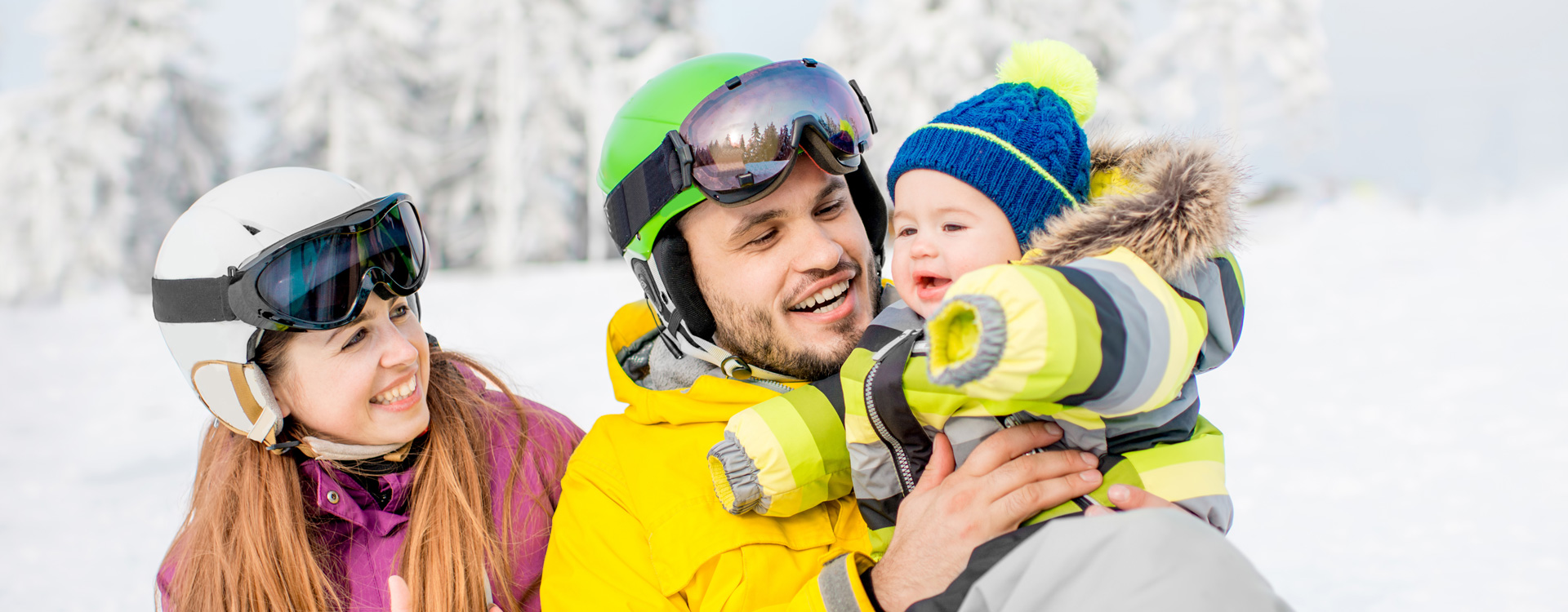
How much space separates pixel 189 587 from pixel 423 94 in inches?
960

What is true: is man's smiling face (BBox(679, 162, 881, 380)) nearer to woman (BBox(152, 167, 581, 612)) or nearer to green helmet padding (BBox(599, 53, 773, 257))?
green helmet padding (BBox(599, 53, 773, 257))

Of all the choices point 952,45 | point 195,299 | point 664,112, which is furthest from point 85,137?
point 664,112

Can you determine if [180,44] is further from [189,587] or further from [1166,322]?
[1166,322]

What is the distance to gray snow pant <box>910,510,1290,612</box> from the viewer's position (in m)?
1.38

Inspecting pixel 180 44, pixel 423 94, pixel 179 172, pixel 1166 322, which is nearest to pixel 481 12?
pixel 423 94

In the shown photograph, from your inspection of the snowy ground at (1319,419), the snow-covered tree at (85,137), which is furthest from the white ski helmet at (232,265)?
the snow-covered tree at (85,137)

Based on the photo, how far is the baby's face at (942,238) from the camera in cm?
209

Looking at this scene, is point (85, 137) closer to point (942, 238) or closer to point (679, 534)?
point (679, 534)

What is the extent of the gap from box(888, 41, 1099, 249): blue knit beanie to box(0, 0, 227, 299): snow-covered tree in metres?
22.8

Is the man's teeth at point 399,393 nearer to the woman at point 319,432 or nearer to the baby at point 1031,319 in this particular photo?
the woman at point 319,432

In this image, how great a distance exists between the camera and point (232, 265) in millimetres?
2424

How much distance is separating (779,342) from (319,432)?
1419 mm

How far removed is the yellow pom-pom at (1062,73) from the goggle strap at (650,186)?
979mm

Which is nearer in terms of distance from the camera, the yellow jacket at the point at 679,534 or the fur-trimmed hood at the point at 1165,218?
the fur-trimmed hood at the point at 1165,218
